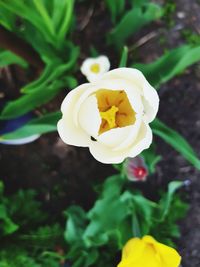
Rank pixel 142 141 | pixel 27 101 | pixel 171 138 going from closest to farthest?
pixel 142 141 → pixel 171 138 → pixel 27 101

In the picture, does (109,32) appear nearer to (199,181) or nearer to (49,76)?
(49,76)

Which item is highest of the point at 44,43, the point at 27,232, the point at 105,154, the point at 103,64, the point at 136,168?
the point at 105,154

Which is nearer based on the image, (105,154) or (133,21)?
(105,154)

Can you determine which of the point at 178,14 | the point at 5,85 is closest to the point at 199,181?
the point at 178,14

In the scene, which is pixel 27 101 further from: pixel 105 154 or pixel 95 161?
pixel 105 154

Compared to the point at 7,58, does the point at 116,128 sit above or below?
above

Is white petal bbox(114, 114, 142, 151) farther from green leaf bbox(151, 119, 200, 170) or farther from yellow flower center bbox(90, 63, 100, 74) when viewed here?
yellow flower center bbox(90, 63, 100, 74)

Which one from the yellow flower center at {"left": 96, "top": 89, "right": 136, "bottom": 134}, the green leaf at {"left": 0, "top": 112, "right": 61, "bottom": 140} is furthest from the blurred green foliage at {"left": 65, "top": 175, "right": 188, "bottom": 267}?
the yellow flower center at {"left": 96, "top": 89, "right": 136, "bottom": 134}

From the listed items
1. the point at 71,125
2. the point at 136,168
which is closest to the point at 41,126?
the point at 136,168
